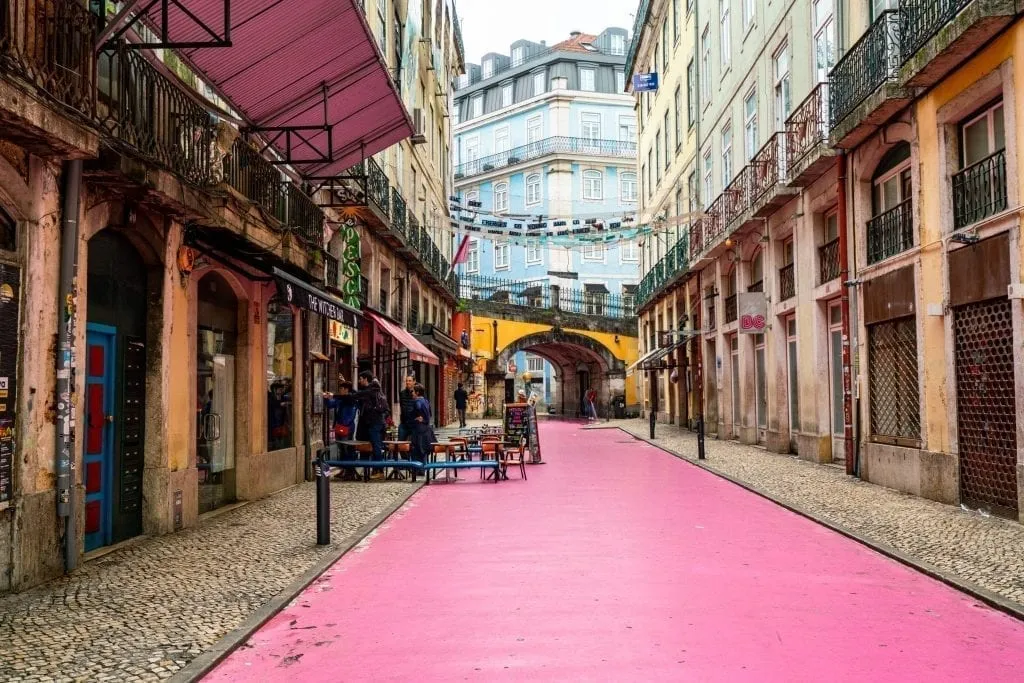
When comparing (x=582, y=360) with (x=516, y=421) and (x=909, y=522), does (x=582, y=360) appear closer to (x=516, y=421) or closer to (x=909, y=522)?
(x=516, y=421)

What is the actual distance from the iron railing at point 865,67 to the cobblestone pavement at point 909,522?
5.53 metres

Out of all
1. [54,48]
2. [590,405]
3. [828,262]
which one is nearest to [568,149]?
[590,405]

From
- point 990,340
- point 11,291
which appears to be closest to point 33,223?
point 11,291

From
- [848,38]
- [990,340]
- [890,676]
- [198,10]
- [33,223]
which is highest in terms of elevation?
[848,38]

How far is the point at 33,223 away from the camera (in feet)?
24.1

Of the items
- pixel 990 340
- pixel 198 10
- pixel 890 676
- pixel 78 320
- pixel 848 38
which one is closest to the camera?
pixel 890 676

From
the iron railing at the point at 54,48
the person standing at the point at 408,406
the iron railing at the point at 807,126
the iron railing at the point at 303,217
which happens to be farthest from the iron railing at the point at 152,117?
the iron railing at the point at 807,126

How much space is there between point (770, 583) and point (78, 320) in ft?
19.1

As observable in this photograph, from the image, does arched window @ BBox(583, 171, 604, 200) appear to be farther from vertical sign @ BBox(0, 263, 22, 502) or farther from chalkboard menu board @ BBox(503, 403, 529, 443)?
vertical sign @ BBox(0, 263, 22, 502)

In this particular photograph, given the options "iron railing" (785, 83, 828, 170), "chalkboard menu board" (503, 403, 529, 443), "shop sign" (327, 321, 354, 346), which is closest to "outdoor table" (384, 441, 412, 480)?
"shop sign" (327, 321, 354, 346)

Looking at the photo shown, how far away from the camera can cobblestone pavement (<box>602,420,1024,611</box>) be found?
299 inches

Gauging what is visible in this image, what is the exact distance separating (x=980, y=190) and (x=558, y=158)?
46.6 metres

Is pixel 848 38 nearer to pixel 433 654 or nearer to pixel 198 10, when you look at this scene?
pixel 198 10

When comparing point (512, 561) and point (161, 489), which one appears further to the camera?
point (161, 489)
